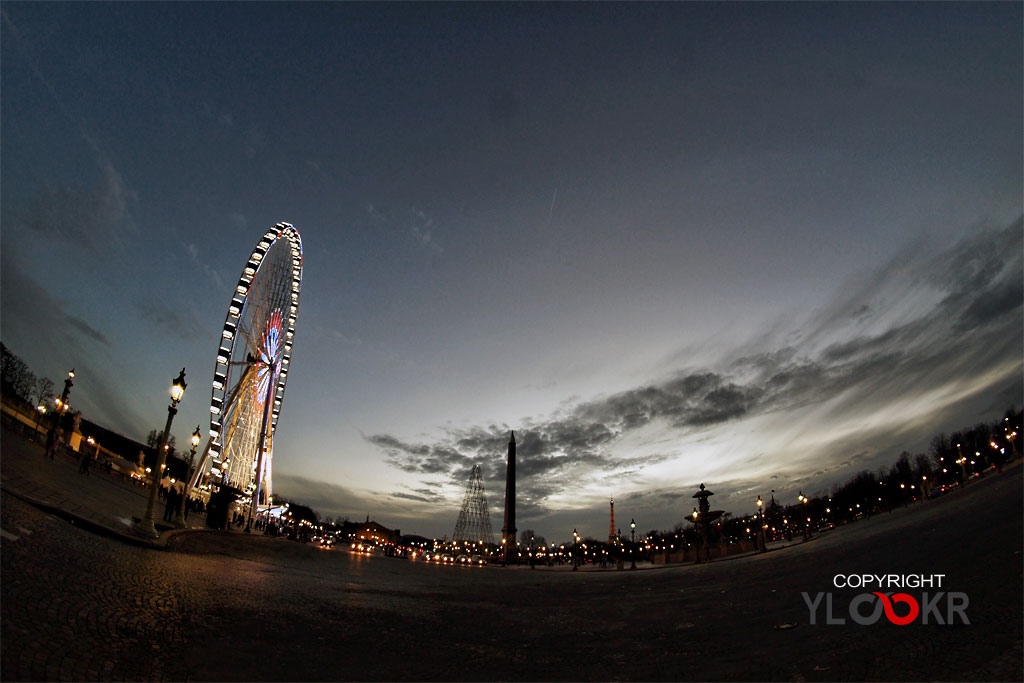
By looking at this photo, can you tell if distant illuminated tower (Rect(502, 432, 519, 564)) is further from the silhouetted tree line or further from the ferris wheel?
the silhouetted tree line

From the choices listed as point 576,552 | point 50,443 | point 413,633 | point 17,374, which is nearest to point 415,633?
point 413,633

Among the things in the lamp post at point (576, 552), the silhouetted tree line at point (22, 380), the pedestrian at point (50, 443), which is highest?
the silhouetted tree line at point (22, 380)

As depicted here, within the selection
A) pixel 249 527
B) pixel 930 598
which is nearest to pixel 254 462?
pixel 249 527

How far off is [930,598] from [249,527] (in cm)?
4287

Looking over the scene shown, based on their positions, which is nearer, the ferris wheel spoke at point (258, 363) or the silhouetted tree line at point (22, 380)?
the ferris wheel spoke at point (258, 363)

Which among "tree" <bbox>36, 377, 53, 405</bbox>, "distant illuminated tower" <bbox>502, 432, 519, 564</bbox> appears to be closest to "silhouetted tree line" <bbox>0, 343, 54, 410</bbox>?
"tree" <bbox>36, 377, 53, 405</bbox>

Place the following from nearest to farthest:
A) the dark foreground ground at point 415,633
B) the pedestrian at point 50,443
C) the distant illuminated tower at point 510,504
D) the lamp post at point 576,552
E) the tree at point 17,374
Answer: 1. the dark foreground ground at point 415,633
2. the pedestrian at point 50,443
3. the lamp post at point 576,552
4. the tree at point 17,374
5. the distant illuminated tower at point 510,504

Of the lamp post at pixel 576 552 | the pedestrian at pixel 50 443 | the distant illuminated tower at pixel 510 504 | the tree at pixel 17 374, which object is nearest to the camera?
the pedestrian at pixel 50 443

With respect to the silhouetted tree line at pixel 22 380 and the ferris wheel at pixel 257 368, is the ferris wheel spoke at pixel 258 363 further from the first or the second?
the silhouetted tree line at pixel 22 380

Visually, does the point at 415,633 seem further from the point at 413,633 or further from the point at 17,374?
the point at 17,374

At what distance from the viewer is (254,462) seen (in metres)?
45.7

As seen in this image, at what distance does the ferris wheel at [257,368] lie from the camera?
3522 centimetres

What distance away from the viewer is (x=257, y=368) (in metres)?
40.1

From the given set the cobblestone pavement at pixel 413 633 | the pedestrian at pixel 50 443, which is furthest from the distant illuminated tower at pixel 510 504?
the cobblestone pavement at pixel 413 633
